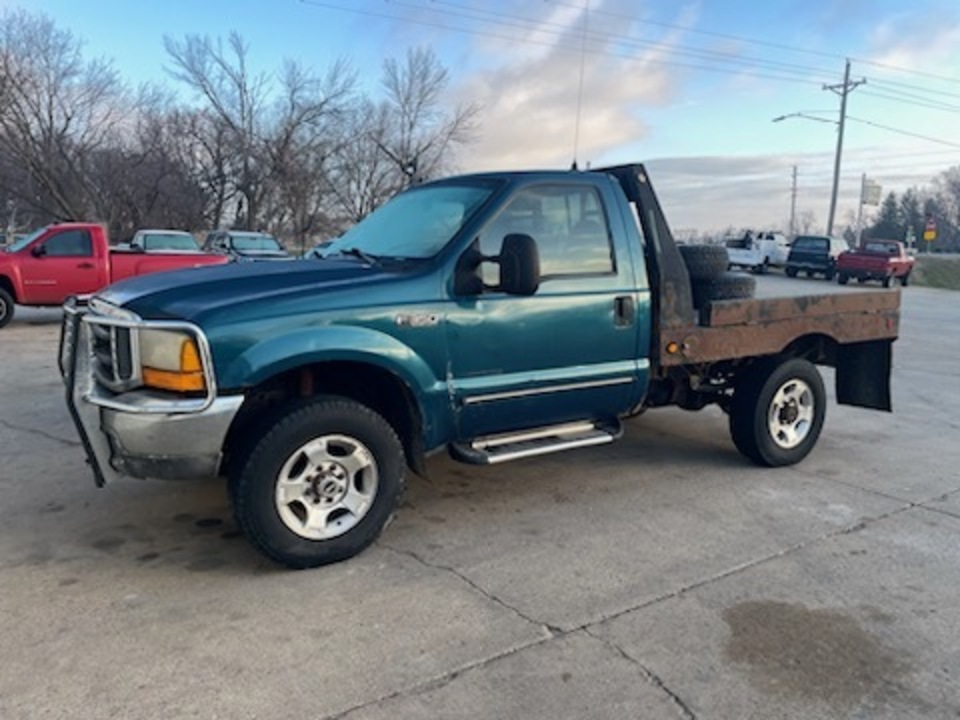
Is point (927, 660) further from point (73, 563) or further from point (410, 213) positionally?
point (73, 563)

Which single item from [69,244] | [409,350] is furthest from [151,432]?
[69,244]

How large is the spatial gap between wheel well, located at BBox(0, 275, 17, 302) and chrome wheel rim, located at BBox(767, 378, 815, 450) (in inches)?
513

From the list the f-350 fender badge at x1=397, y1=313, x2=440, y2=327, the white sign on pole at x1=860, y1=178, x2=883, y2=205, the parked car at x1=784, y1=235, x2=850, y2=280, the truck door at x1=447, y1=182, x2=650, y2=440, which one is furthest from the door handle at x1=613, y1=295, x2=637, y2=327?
the white sign on pole at x1=860, y1=178, x2=883, y2=205

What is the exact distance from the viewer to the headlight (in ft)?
11.1

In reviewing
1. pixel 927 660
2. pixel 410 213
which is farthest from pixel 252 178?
pixel 927 660

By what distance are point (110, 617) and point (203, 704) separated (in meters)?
0.85

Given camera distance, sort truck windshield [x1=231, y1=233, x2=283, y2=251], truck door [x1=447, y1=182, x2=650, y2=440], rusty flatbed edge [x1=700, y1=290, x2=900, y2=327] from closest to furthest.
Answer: truck door [x1=447, y1=182, x2=650, y2=440], rusty flatbed edge [x1=700, y1=290, x2=900, y2=327], truck windshield [x1=231, y1=233, x2=283, y2=251]

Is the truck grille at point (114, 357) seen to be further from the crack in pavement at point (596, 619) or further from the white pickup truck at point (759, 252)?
the white pickup truck at point (759, 252)

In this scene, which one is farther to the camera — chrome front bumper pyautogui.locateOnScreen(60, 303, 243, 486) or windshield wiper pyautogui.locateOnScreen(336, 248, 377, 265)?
windshield wiper pyautogui.locateOnScreen(336, 248, 377, 265)

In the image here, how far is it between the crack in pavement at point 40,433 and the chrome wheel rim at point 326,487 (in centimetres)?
305

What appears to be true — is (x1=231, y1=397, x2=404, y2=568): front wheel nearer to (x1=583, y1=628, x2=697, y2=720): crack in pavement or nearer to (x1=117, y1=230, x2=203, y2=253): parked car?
(x1=583, y1=628, x2=697, y2=720): crack in pavement

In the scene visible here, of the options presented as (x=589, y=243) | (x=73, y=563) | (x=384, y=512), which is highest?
(x=589, y=243)

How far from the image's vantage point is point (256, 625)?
319cm

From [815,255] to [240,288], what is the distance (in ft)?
104
